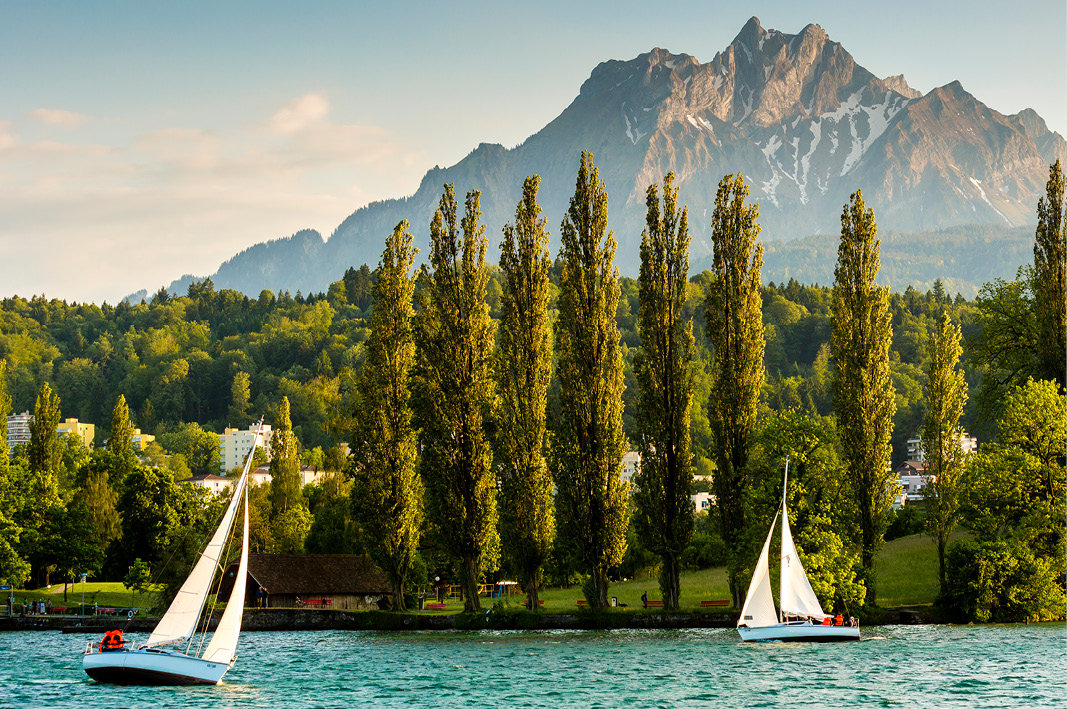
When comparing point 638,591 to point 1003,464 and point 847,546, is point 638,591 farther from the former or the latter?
point 1003,464

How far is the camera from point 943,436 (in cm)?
6475

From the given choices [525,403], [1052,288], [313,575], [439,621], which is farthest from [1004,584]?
[313,575]

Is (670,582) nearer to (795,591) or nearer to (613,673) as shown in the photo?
(795,591)

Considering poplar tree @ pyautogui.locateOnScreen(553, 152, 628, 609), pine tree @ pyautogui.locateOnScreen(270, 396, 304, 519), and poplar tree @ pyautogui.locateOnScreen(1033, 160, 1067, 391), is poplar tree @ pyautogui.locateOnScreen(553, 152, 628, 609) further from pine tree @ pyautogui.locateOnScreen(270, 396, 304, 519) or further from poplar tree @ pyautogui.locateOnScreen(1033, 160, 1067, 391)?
pine tree @ pyautogui.locateOnScreen(270, 396, 304, 519)

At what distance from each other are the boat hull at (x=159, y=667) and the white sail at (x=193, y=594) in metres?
1.80

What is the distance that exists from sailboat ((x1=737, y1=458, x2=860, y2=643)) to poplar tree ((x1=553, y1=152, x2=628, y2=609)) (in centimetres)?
1089

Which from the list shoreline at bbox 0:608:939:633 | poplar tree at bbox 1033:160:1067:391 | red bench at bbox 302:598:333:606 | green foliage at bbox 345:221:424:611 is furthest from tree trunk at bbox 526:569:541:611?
poplar tree at bbox 1033:160:1067:391

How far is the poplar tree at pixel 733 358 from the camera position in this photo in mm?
60438

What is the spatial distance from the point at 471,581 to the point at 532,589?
335 centimetres

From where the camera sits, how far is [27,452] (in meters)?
105

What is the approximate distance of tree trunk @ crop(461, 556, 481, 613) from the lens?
62.3 meters

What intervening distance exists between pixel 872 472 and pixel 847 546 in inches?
188

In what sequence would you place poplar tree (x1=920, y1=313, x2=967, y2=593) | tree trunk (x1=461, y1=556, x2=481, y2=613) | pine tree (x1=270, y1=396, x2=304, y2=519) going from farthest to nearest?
pine tree (x1=270, y1=396, x2=304, y2=519) < poplar tree (x1=920, y1=313, x2=967, y2=593) < tree trunk (x1=461, y1=556, x2=481, y2=613)

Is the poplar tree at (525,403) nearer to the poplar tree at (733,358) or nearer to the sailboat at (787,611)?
the poplar tree at (733,358)
